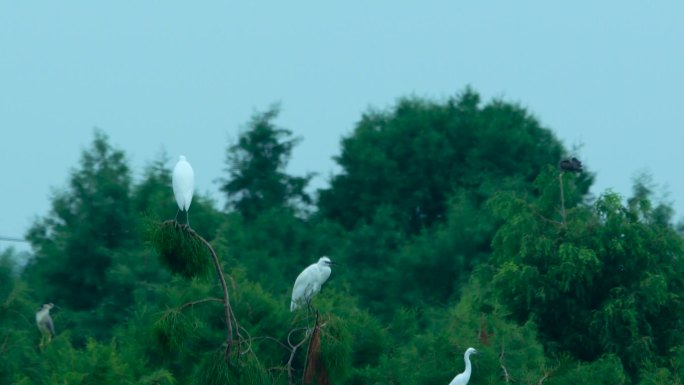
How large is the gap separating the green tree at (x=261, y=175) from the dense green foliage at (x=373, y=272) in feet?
0.17

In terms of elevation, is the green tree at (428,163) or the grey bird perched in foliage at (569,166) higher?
the green tree at (428,163)

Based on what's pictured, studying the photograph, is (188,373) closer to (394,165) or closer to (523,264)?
(523,264)

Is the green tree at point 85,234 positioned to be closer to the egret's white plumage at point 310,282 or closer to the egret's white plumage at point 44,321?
the egret's white plumage at point 44,321

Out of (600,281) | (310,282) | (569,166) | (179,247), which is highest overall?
(569,166)

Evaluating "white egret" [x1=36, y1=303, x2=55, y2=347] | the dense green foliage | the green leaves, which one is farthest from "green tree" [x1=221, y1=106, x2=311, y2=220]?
the green leaves

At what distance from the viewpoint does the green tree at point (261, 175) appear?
36438 millimetres

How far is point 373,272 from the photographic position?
29.1 m

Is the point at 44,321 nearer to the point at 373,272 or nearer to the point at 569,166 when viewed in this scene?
the point at 569,166

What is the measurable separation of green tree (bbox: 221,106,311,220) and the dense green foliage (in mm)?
51

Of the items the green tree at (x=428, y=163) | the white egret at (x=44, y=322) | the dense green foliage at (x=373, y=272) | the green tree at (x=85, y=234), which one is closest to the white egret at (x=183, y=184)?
the dense green foliage at (x=373, y=272)

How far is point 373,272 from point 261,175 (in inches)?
323

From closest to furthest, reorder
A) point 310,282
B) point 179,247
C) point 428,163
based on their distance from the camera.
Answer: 1. point 179,247
2. point 310,282
3. point 428,163

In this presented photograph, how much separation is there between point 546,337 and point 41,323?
22.0 feet

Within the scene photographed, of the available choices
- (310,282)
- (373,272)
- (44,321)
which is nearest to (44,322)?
(44,321)
